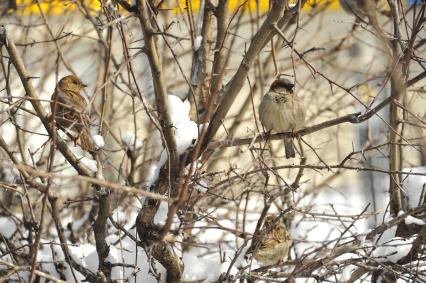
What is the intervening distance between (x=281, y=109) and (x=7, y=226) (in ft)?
6.58

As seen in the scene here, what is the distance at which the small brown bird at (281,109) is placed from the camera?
4480mm

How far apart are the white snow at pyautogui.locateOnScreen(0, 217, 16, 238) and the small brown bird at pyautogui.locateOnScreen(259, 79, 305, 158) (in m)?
1.84

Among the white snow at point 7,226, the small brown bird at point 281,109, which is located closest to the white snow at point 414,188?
the small brown bird at point 281,109

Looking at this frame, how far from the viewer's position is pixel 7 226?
466 cm

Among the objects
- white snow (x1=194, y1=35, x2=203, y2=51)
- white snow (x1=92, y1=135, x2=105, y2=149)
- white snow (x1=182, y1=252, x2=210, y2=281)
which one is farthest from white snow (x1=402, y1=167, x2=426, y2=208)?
white snow (x1=92, y1=135, x2=105, y2=149)

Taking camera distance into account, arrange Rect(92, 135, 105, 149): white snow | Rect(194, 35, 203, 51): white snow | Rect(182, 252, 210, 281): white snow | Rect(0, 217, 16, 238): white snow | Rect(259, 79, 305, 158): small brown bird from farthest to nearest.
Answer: Rect(0, 217, 16, 238): white snow < Rect(259, 79, 305, 158): small brown bird < Rect(182, 252, 210, 281): white snow < Rect(194, 35, 203, 51): white snow < Rect(92, 135, 105, 149): white snow

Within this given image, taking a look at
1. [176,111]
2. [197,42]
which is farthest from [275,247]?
[176,111]

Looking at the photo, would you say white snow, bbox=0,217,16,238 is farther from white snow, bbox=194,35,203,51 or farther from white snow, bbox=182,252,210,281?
white snow, bbox=194,35,203,51

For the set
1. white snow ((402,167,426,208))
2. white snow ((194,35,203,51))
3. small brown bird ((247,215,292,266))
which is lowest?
small brown bird ((247,215,292,266))

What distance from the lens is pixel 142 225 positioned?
3393 millimetres

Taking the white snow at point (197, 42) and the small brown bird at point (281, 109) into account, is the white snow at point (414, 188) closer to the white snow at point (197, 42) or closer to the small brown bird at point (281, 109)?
the small brown bird at point (281, 109)

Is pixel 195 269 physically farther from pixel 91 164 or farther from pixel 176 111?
pixel 176 111

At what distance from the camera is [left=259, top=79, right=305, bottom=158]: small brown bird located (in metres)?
4.48

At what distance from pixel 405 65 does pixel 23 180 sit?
68.8 inches
